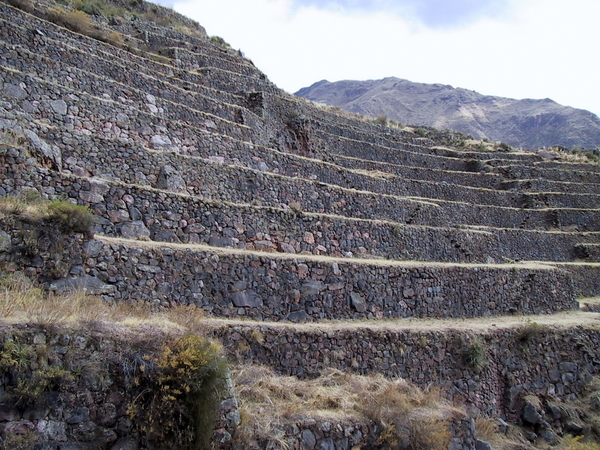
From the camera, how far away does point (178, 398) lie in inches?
259

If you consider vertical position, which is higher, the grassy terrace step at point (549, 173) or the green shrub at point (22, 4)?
the green shrub at point (22, 4)

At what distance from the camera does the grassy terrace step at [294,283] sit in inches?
396

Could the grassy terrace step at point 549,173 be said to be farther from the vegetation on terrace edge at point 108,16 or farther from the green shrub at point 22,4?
the green shrub at point 22,4

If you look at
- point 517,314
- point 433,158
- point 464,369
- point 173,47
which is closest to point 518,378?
point 464,369

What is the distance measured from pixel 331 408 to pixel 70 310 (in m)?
4.89

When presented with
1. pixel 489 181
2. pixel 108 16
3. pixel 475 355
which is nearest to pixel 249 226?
pixel 475 355

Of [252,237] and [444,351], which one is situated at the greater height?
[252,237]

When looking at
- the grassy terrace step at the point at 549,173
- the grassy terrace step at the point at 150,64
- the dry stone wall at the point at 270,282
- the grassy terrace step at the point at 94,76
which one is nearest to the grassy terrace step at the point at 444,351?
the dry stone wall at the point at 270,282

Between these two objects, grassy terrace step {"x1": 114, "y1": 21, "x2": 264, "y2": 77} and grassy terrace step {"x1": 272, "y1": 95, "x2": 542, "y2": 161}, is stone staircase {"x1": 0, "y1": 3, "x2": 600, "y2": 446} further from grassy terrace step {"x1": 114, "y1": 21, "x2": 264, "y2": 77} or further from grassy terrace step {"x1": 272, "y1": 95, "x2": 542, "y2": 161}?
grassy terrace step {"x1": 272, "y1": 95, "x2": 542, "y2": 161}

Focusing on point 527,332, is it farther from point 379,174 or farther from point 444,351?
point 379,174

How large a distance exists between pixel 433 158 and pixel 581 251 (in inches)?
471

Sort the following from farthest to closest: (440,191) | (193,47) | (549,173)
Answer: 1. (549,173)
2. (193,47)
3. (440,191)

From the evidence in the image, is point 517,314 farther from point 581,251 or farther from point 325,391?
point 581,251

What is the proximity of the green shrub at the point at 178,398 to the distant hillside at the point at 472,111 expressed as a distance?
88499 millimetres
